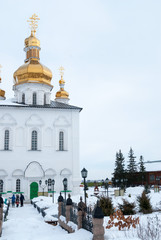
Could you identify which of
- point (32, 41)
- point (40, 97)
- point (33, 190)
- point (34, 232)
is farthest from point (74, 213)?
point (32, 41)

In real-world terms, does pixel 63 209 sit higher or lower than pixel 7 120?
lower

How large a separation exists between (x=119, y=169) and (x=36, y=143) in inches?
998

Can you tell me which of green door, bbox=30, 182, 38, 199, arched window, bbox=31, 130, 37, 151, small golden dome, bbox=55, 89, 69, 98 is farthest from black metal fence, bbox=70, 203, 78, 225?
small golden dome, bbox=55, 89, 69, 98

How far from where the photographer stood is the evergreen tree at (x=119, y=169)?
49.2 metres

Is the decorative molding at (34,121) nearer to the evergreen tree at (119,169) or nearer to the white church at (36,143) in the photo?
the white church at (36,143)

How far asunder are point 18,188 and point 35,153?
12.4 feet

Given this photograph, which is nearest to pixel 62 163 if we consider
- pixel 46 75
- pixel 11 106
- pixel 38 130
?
pixel 38 130

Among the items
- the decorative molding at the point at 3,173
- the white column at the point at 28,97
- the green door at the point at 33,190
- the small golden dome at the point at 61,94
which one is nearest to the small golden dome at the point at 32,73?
the white column at the point at 28,97

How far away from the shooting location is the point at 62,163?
94.5 feet

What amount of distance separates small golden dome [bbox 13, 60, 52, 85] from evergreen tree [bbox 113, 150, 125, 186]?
2474 cm

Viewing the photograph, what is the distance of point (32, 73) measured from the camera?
31.1m

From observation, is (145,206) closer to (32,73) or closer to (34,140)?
(34,140)

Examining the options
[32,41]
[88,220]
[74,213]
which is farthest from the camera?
[32,41]

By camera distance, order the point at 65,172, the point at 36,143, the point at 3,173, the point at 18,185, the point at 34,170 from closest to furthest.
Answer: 1. the point at 3,173
2. the point at 18,185
3. the point at 34,170
4. the point at 65,172
5. the point at 36,143
